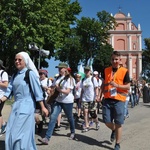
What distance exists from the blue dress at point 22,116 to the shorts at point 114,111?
217 cm

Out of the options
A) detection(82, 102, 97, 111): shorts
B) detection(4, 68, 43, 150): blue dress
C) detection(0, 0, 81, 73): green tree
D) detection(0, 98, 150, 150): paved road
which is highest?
detection(0, 0, 81, 73): green tree

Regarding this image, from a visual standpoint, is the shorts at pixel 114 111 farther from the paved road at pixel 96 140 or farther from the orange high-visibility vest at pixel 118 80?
the paved road at pixel 96 140

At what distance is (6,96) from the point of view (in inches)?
198

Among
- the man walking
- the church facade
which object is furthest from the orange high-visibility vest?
the church facade

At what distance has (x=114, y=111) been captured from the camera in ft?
21.2

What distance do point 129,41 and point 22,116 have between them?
77.4 meters

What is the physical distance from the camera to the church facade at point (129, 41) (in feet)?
264

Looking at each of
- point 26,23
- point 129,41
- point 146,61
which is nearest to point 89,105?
point 26,23

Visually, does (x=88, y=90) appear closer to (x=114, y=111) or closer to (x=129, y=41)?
(x=114, y=111)

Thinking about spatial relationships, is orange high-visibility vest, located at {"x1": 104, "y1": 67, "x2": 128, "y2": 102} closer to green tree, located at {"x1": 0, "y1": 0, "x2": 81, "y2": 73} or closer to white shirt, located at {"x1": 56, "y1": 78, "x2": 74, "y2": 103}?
white shirt, located at {"x1": 56, "y1": 78, "x2": 74, "y2": 103}

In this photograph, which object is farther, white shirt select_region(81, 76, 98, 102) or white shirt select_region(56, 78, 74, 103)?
white shirt select_region(81, 76, 98, 102)

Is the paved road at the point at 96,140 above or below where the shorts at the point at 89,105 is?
below

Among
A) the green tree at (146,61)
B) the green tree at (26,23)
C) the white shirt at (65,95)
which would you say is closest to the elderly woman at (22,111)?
the white shirt at (65,95)

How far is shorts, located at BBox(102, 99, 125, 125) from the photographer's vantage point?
6.38 m
